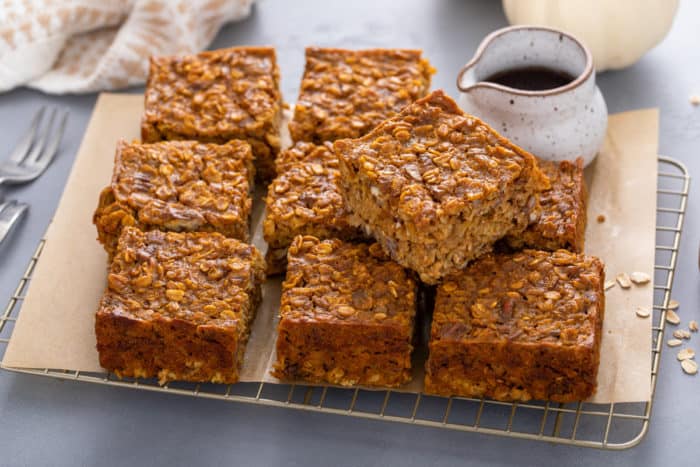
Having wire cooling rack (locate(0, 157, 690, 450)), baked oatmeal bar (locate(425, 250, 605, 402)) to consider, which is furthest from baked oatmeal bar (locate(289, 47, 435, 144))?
wire cooling rack (locate(0, 157, 690, 450))

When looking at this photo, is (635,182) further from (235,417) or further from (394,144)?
(235,417)

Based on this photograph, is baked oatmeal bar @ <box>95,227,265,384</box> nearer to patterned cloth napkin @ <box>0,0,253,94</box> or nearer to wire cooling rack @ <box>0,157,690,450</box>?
wire cooling rack @ <box>0,157,690,450</box>

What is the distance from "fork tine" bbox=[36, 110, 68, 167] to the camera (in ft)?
15.3

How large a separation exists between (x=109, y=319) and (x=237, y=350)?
1.55 feet

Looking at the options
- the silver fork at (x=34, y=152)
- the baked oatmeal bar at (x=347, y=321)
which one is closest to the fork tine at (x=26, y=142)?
the silver fork at (x=34, y=152)

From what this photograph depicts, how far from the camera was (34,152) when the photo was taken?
471cm

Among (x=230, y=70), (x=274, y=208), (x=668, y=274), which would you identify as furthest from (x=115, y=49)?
(x=668, y=274)

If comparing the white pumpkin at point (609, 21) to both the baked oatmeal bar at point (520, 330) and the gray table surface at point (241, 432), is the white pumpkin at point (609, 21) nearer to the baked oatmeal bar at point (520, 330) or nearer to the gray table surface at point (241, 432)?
the gray table surface at point (241, 432)

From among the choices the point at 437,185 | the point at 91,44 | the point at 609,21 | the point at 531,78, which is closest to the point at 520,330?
the point at 437,185

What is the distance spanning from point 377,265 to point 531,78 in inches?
46.7

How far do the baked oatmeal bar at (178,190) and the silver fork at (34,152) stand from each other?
0.78 metres

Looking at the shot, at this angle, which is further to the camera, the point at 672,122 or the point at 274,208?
the point at 672,122

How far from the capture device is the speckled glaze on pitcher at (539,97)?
12.9 feet

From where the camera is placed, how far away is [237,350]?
11.5ft
